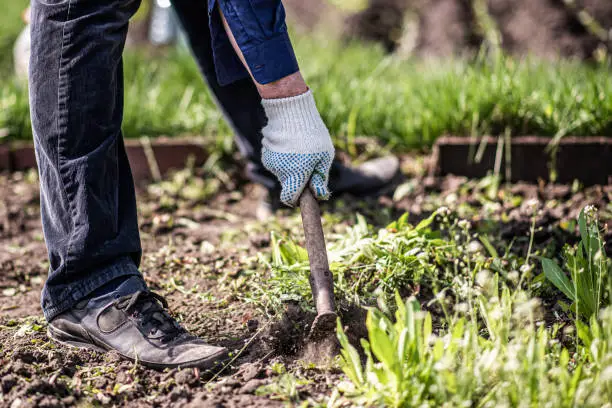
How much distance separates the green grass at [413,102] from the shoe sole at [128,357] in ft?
5.41

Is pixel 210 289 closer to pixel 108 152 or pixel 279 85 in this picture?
pixel 108 152

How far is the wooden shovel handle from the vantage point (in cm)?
164

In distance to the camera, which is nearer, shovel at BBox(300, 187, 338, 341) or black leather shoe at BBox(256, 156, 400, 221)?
shovel at BBox(300, 187, 338, 341)

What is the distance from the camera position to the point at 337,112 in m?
3.21

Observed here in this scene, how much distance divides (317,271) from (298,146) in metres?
0.33

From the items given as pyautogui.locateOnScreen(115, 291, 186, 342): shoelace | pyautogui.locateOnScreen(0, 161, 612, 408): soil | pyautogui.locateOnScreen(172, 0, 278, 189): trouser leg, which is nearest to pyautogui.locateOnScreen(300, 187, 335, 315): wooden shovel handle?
pyautogui.locateOnScreen(0, 161, 612, 408): soil


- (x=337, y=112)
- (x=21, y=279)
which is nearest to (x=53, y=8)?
(x=21, y=279)

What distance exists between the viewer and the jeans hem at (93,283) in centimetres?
171

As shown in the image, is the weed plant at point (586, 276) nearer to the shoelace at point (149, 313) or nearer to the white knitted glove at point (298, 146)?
the white knitted glove at point (298, 146)

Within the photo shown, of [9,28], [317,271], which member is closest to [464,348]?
[317,271]

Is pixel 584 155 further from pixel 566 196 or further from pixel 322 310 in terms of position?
pixel 322 310

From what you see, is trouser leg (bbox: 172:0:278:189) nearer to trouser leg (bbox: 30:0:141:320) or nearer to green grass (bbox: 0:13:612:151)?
trouser leg (bbox: 30:0:141:320)

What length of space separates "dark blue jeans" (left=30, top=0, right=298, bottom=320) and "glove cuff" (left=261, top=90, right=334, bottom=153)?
0.27 ft

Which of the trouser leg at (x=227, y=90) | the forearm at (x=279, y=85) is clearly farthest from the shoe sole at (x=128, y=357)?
the trouser leg at (x=227, y=90)
